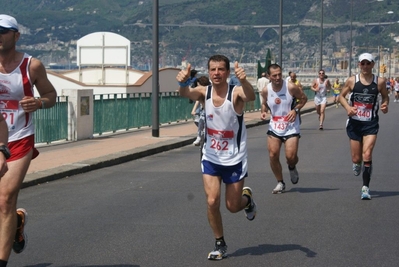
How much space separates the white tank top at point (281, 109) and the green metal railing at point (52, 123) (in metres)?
8.78

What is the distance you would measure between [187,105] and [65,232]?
78.9 feet

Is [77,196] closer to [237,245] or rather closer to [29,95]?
[237,245]

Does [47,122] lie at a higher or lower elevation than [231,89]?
lower

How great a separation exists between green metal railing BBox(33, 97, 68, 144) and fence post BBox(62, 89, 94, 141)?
7.2 inches

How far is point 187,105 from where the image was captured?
33.8 meters

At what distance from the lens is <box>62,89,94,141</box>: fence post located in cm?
2284

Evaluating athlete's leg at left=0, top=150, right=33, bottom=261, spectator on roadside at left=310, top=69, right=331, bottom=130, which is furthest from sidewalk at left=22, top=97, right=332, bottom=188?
athlete's leg at left=0, top=150, right=33, bottom=261

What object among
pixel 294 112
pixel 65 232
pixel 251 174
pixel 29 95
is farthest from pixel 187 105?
pixel 29 95

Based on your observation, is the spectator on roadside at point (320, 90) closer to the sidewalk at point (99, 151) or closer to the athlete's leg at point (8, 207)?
the sidewalk at point (99, 151)

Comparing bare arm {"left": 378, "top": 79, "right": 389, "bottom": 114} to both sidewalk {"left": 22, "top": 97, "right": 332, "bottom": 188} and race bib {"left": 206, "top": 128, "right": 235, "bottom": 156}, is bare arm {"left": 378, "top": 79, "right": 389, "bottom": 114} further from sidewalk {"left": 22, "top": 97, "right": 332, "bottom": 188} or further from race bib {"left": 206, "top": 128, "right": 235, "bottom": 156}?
sidewalk {"left": 22, "top": 97, "right": 332, "bottom": 188}

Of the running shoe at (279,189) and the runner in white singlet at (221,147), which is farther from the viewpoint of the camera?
the running shoe at (279,189)

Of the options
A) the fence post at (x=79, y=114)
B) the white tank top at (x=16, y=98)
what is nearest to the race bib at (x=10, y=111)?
the white tank top at (x=16, y=98)

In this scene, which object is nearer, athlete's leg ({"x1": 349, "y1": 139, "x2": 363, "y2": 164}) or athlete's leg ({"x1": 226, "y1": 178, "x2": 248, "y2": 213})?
athlete's leg ({"x1": 226, "y1": 178, "x2": 248, "y2": 213})

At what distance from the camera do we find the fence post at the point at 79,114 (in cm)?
2284
